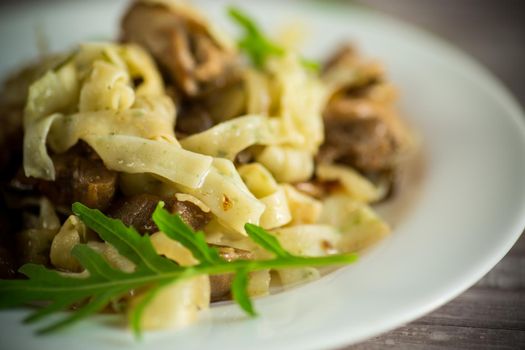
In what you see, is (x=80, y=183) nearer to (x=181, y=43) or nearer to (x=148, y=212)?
(x=148, y=212)

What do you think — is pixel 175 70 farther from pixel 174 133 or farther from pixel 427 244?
pixel 427 244

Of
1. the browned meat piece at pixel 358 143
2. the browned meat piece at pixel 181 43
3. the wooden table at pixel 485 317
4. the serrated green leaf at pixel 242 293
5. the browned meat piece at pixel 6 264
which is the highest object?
the browned meat piece at pixel 181 43

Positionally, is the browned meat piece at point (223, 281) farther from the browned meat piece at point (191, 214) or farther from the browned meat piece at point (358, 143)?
the browned meat piece at point (358, 143)

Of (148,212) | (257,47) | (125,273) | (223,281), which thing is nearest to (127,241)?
(125,273)

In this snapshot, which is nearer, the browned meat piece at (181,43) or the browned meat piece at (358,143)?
the browned meat piece at (181,43)

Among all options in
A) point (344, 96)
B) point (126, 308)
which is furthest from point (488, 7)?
point (126, 308)

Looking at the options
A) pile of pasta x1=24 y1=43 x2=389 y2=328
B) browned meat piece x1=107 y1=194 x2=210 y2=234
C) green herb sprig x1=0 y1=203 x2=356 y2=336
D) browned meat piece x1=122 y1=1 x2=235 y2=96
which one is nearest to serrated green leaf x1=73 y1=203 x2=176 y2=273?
green herb sprig x1=0 y1=203 x2=356 y2=336

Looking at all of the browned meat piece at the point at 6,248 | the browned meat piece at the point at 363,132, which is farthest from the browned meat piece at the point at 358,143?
the browned meat piece at the point at 6,248

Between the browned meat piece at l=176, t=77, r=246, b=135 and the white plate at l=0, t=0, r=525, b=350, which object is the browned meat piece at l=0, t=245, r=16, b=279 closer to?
the white plate at l=0, t=0, r=525, b=350
